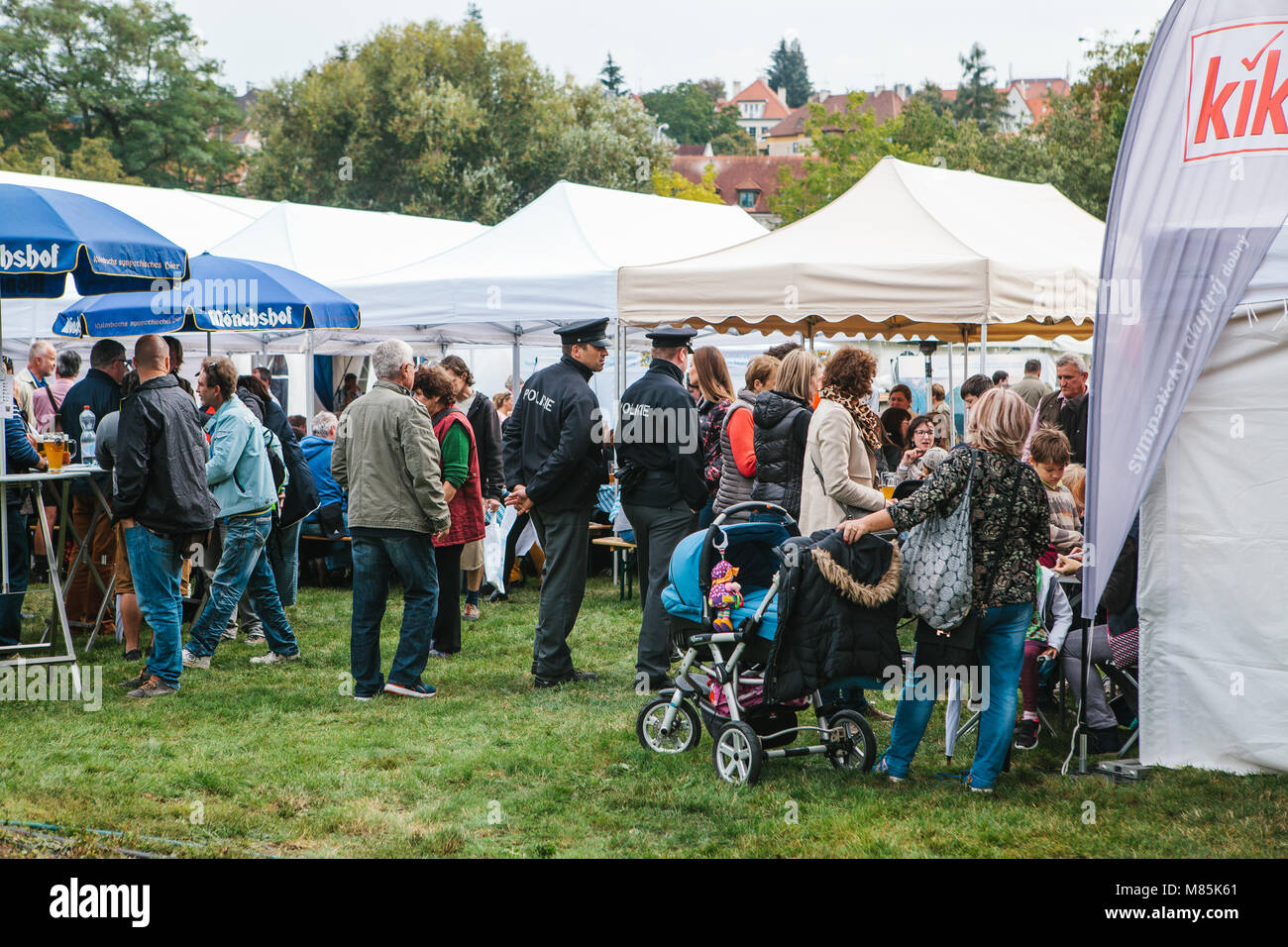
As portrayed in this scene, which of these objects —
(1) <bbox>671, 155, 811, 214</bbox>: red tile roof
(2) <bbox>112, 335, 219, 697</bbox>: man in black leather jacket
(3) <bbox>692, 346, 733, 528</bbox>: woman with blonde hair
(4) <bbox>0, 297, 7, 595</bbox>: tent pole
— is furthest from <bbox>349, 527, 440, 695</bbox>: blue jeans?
(1) <bbox>671, 155, 811, 214</bbox>: red tile roof

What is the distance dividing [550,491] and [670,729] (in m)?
1.68

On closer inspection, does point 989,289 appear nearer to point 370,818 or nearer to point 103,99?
point 370,818

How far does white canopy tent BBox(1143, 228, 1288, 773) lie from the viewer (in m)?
4.95

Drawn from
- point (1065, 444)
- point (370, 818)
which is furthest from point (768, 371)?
point (370, 818)

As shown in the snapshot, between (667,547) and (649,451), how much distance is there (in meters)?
0.53

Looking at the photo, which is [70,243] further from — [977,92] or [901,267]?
[977,92]

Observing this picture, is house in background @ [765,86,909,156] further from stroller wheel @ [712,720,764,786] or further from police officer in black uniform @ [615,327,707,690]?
stroller wheel @ [712,720,764,786]

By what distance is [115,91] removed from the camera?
45625 millimetres

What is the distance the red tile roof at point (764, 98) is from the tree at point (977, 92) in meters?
69.6

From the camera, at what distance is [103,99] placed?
45031mm

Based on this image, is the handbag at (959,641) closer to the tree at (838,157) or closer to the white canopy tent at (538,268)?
the white canopy tent at (538,268)

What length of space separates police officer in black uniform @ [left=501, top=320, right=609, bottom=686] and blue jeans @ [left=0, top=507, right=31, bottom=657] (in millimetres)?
2999

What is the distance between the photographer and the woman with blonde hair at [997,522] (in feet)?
15.6

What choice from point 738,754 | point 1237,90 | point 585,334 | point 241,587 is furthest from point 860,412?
point 241,587
